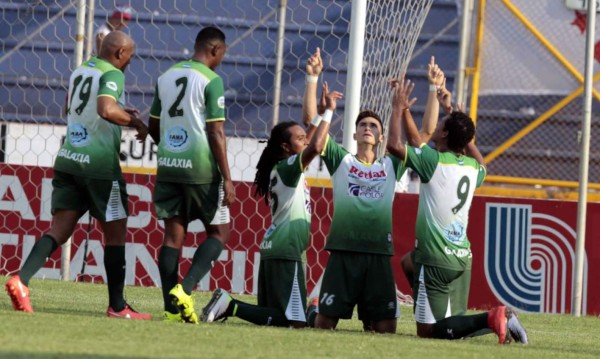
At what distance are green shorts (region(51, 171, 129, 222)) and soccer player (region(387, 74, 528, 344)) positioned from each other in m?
1.46

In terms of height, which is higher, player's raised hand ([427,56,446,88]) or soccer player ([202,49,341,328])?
player's raised hand ([427,56,446,88])

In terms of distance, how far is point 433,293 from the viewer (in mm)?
7117

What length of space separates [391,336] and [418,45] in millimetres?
7218

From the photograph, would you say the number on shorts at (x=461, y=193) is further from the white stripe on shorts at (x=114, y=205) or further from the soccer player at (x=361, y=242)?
the white stripe on shorts at (x=114, y=205)

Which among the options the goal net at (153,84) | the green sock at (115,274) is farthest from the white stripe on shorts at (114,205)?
the goal net at (153,84)

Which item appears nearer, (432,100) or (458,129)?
(458,129)

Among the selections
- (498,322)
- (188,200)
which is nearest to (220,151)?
(188,200)

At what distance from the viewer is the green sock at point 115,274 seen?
7105mm

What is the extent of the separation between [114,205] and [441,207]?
5.70 feet

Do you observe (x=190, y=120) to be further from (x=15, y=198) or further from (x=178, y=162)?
(x=15, y=198)

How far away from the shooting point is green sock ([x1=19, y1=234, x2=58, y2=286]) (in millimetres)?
6875

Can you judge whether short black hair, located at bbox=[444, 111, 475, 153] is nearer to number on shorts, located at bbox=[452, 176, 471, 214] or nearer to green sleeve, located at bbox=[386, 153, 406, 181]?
number on shorts, located at bbox=[452, 176, 471, 214]

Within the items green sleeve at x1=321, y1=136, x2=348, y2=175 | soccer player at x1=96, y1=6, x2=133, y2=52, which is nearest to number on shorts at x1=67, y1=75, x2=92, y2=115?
green sleeve at x1=321, y1=136, x2=348, y2=175

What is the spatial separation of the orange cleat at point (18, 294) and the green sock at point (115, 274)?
53 cm
